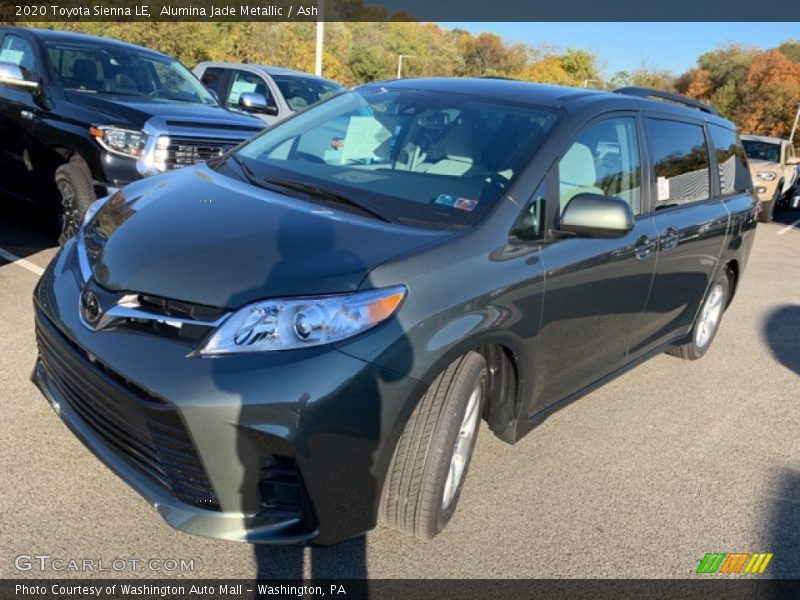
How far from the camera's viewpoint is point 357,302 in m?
2.27

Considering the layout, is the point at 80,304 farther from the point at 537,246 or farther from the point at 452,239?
the point at 537,246

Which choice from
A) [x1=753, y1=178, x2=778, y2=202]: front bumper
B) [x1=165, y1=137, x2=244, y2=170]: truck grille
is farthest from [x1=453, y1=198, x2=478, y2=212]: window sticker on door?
[x1=753, y1=178, x2=778, y2=202]: front bumper

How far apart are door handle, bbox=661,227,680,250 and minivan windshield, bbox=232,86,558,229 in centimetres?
108

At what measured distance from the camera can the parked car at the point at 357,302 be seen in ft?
7.15

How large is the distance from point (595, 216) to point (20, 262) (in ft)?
15.1

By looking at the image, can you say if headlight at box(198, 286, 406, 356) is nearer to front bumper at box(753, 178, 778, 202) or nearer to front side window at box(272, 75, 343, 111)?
front side window at box(272, 75, 343, 111)

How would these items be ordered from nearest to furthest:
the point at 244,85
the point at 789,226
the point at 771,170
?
1. the point at 244,85
2. the point at 771,170
3. the point at 789,226

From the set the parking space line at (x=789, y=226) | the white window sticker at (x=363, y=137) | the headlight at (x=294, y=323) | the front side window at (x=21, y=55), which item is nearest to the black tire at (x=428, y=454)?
the headlight at (x=294, y=323)

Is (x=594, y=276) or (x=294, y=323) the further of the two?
(x=594, y=276)

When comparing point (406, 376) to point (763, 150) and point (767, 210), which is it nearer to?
point (767, 210)

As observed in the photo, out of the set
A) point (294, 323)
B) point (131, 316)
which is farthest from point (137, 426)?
point (294, 323)

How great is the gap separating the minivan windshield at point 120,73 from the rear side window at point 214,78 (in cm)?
317

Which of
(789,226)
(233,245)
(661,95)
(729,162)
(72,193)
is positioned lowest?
(789,226)

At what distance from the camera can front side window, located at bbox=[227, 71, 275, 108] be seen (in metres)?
9.97
